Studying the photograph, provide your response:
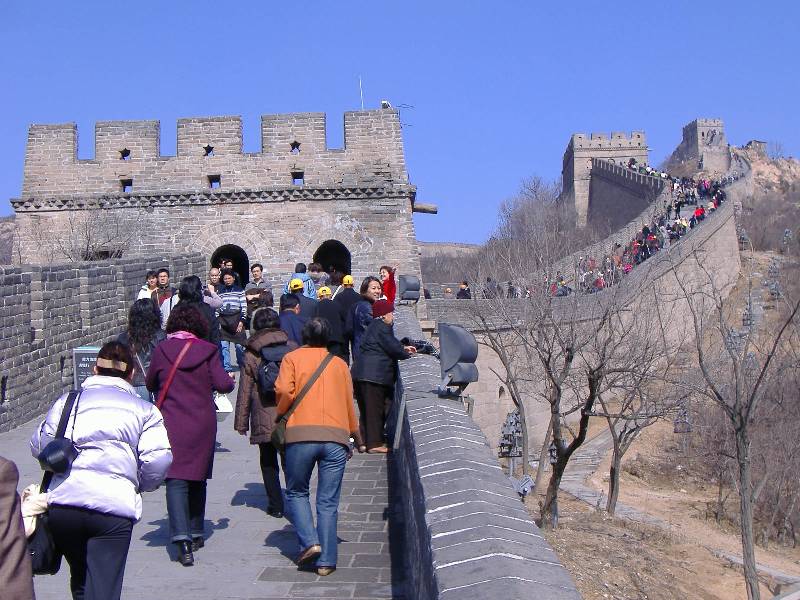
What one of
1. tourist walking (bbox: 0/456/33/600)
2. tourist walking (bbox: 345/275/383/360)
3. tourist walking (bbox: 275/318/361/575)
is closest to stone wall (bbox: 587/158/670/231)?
tourist walking (bbox: 345/275/383/360)

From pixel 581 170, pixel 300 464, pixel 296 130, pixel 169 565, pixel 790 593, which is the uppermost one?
pixel 581 170

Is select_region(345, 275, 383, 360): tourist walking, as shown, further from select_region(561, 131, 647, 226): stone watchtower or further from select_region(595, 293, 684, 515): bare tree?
select_region(561, 131, 647, 226): stone watchtower

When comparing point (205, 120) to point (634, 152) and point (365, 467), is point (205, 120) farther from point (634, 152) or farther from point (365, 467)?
point (634, 152)

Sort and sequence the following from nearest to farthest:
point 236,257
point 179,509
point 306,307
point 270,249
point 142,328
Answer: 1. point 179,509
2. point 142,328
3. point 306,307
4. point 270,249
5. point 236,257

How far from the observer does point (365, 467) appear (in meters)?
9.12

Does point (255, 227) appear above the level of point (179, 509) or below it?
above

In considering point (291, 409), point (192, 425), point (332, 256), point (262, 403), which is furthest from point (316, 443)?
point (332, 256)

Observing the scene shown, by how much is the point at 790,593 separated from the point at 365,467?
10.2 metres

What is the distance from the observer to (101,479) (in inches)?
163

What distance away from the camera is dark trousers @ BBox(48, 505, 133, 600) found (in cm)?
407

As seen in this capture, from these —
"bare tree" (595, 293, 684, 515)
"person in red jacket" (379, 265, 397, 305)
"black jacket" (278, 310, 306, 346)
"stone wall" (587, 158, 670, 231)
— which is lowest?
"bare tree" (595, 293, 684, 515)

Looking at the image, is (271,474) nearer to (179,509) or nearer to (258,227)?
(179,509)

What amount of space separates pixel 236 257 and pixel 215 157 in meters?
2.60

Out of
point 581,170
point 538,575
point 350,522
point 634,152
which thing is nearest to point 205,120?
point 350,522
